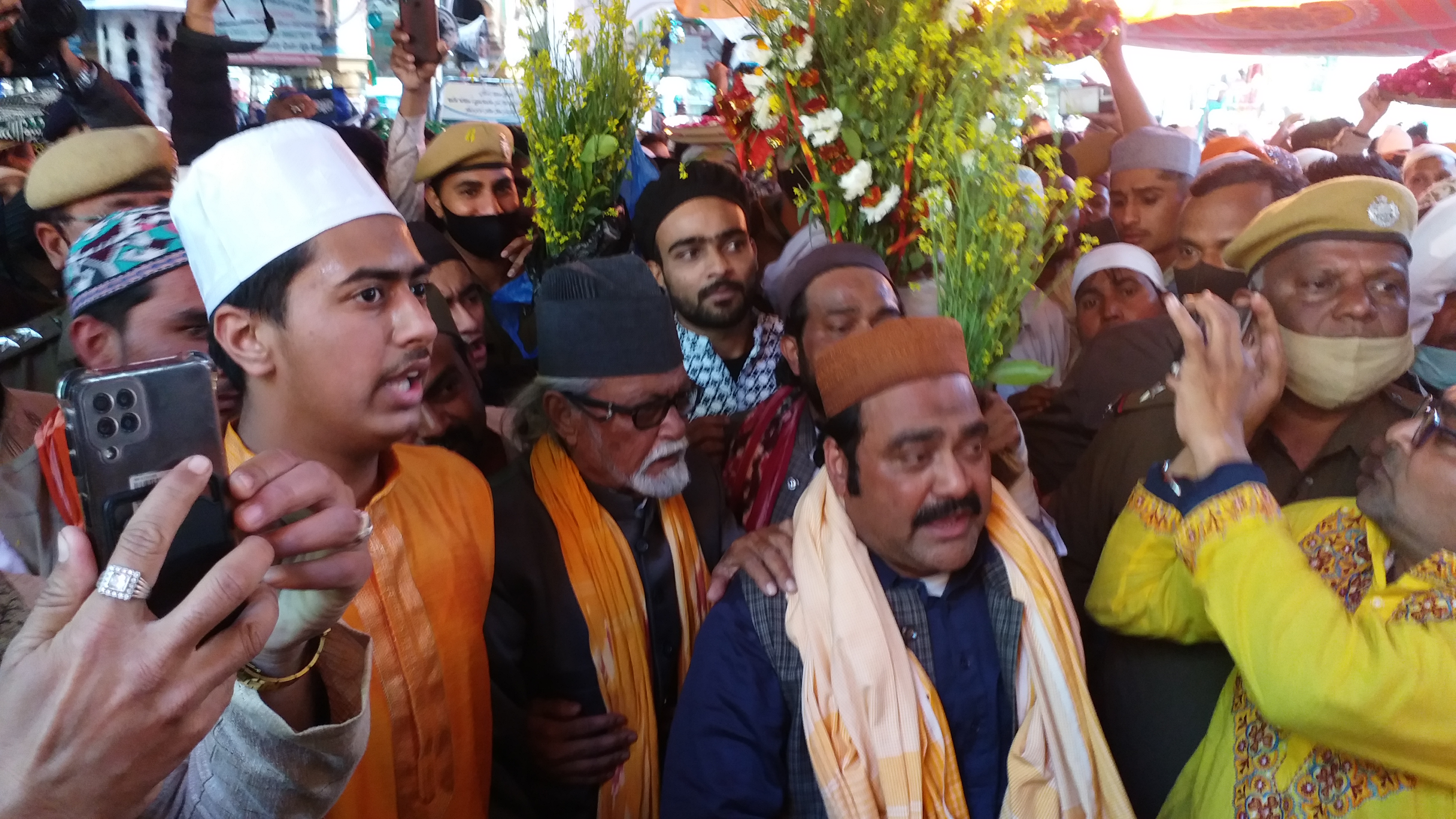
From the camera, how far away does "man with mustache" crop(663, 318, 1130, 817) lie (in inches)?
69.6

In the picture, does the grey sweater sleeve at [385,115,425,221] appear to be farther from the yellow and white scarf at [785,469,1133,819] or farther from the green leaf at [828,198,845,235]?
the yellow and white scarf at [785,469,1133,819]

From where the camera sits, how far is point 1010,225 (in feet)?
6.97

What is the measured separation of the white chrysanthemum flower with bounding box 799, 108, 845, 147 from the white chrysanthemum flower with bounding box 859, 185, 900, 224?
0.22 m

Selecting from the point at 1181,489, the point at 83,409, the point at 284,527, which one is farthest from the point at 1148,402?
the point at 83,409

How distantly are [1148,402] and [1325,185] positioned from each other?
2.23 feet

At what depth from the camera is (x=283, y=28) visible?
6.40 metres

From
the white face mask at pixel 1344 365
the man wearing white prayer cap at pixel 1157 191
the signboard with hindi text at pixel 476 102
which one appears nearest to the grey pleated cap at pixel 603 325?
the white face mask at pixel 1344 365

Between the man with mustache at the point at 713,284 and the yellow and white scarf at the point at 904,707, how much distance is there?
4.25 feet

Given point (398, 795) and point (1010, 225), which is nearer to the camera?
point (398, 795)

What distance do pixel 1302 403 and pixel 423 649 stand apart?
220cm

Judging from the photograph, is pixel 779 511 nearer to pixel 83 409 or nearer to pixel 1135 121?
pixel 83 409

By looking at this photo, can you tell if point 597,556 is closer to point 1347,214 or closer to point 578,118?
point 578,118

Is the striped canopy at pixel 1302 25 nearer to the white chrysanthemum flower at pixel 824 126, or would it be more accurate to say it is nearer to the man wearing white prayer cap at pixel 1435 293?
the man wearing white prayer cap at pixel 1435 293

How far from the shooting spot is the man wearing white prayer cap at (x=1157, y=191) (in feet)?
14.2
